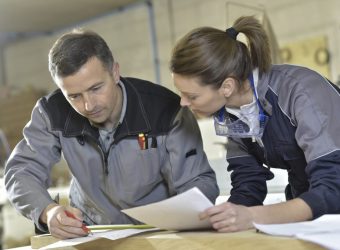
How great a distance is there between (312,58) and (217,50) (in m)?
3.41

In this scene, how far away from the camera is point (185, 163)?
1.53 metres

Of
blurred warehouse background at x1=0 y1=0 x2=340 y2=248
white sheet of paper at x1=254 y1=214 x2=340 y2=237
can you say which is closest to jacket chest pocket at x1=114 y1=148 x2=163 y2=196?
white sheet of paper at x1=254 y1=214 x2=340 y2=237

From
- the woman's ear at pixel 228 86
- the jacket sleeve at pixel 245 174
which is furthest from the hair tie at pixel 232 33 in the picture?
the jacket sleeve at pixel 245 174

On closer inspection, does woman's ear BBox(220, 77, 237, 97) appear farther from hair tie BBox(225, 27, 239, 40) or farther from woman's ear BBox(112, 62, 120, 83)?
woman's ear BBox(112, 62, 120, 83)

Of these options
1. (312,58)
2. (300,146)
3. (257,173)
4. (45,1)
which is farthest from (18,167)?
(45,1)

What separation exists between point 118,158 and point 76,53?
0.97 ft

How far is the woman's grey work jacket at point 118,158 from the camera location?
153 centimetres

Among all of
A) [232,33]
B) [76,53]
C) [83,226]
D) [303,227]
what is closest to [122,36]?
[76,53]

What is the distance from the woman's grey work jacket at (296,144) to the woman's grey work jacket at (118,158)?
127 millimetres

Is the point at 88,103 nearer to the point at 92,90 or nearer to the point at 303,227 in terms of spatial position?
the point at 92,90

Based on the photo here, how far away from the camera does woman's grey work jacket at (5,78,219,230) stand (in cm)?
153

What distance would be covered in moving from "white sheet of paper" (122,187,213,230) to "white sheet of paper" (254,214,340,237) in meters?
0.12

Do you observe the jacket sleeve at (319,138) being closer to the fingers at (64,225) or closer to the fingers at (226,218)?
the fingers at (226,218)

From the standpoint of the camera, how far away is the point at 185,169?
1525 mm
